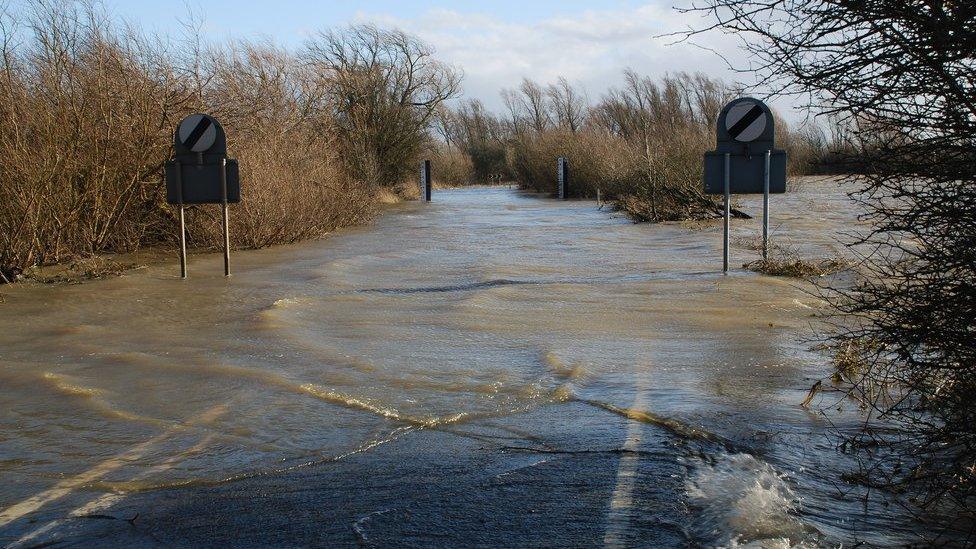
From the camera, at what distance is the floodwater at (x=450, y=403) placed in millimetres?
4289

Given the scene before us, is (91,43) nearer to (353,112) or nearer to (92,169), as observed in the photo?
(92,169)

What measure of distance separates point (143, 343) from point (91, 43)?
7.76 metres

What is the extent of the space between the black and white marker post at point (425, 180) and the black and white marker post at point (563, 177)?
647cm

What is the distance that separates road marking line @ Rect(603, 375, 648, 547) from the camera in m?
3.96

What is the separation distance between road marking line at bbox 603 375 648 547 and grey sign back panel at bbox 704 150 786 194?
815 centimetres

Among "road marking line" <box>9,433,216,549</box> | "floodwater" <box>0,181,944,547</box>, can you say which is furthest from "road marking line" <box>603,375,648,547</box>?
"road marking line" <box>9,433,216,549</box>

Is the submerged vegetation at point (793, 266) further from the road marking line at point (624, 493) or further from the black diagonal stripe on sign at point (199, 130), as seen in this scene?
the road marking line at point (624, 493)

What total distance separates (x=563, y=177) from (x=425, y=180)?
6987 millimetres

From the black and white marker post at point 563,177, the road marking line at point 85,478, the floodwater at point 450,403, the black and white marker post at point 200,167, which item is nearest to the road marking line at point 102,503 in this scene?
the floodwater at point 450,403

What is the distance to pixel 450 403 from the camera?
628 cm

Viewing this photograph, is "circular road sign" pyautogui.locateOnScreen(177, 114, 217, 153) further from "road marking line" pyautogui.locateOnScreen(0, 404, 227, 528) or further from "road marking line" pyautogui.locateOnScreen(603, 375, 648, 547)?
"road marking line" pyautogui.locateOnScreen(603, 375, 648, 547)

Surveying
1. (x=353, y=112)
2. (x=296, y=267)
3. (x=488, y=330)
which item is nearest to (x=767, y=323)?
(x=488, y=330)

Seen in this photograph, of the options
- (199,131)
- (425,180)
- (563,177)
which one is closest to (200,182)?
(199,131)

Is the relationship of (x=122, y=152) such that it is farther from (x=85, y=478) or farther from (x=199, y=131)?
(x=85, y=478)
